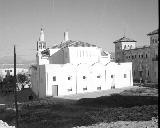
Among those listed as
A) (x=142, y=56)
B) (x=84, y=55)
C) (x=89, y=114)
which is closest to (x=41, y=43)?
(x=84, y=55)

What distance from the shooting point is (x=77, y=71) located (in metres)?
41.1

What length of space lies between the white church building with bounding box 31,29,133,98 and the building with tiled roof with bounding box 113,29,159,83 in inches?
410

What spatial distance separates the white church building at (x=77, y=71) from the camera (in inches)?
1549

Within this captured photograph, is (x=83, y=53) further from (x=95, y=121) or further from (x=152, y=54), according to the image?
(x=95, y=121)

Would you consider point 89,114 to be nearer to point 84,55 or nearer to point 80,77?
point 80,77

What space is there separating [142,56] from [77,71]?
77.8ft

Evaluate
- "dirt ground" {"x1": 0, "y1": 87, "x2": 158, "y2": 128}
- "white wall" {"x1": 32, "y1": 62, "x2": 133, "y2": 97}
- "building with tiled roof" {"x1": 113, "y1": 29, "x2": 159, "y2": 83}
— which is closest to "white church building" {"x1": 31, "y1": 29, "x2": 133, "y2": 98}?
"white wall" {"x1": 32, "y1": 62, "x2": 133, "y2": 97}

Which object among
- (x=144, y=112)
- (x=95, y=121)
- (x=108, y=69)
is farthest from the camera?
(x=108, y=69)

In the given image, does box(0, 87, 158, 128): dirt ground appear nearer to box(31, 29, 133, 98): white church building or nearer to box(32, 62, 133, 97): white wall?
box(32, 62, 133, 97): white wall

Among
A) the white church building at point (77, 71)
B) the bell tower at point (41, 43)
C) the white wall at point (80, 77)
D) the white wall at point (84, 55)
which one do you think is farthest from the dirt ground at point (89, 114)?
the bell tower at point (41, 43)

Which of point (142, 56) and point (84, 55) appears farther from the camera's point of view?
point (142, 56)

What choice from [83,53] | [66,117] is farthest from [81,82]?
[66,117]

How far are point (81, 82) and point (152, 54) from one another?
20.9m

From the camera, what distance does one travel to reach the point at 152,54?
55344 mm
